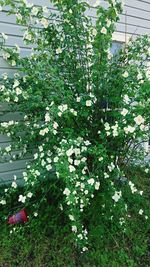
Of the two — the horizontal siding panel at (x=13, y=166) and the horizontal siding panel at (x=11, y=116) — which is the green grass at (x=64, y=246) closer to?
the horizontal siding panel at (x=13, y=166)

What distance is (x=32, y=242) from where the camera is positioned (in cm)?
286

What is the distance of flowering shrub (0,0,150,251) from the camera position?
2.62 m

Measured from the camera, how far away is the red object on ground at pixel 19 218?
2977 millimetres

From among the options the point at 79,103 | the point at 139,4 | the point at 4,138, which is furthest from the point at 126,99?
the point at 139,4

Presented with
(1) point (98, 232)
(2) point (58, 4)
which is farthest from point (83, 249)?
(2) point (58, 4)

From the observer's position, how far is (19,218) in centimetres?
301

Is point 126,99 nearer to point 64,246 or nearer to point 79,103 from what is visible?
point 79,103

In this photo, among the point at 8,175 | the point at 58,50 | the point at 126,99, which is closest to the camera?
the point at 126,99

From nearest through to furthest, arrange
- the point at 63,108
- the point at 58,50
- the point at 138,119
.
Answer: the point at 138,119
the point at 63,108
the point at 58,50

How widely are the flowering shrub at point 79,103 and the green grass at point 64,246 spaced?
0.12 m

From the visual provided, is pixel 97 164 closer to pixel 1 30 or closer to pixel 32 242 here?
A: pixel 32 242

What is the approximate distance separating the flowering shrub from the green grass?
4.6 inches

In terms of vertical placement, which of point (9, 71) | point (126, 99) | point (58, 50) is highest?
point (58, 50)

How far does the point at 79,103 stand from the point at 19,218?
47.6 inches
